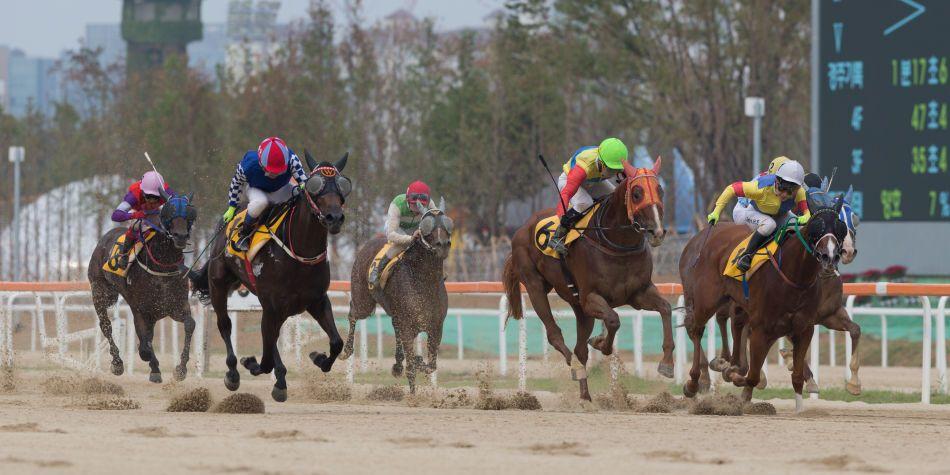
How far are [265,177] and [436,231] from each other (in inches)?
76.4

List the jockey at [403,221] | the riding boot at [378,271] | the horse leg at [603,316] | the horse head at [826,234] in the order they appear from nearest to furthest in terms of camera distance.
Answer: the horse head at [826,234], the horse leg at [603,316], the jockey at [403,221], the riding boot at [378,271]

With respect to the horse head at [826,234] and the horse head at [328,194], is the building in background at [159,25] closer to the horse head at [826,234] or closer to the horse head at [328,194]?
the horse head at [328,194]

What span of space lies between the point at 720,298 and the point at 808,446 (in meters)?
3.48

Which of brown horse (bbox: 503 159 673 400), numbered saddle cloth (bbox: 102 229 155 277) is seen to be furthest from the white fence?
brown horse (bbox: 503 159 673 400)

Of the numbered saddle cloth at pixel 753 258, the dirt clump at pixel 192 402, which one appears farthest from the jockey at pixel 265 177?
the numbered saddle cloth at pixel 753 258

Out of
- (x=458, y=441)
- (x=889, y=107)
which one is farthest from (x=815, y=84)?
(x=458, y=441)

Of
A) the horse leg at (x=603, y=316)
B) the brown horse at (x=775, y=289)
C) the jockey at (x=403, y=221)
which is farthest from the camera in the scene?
the jockey at (x=403, y=221)

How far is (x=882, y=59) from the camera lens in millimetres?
21766

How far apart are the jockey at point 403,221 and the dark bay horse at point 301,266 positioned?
189 cm

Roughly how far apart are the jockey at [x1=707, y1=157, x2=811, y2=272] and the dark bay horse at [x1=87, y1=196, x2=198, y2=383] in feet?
14.9

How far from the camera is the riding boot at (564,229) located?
12.5 metres

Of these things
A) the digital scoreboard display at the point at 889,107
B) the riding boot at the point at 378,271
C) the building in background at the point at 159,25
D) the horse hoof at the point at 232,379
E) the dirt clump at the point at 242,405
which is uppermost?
the building in background at the point at 159,25

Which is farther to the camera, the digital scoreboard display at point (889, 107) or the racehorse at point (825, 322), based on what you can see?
the digital scoreboard display at point (889, 107)

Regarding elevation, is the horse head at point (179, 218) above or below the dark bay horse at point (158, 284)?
above
